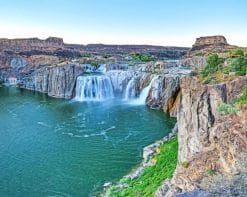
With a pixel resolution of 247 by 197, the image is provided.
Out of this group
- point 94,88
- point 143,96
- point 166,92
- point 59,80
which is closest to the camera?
point 166,92

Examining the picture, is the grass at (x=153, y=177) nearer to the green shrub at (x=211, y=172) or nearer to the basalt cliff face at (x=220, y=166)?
the basalt cliff face at (x=220, y=166)

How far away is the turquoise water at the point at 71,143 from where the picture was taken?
75.5ft

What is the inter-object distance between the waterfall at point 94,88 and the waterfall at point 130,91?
249 cm

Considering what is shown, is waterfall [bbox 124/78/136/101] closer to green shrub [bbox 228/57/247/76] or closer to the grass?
the grass

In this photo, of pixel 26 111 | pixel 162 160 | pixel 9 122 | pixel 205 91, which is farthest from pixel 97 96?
pixel 205 91

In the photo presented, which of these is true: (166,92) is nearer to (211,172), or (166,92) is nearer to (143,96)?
(143,96)

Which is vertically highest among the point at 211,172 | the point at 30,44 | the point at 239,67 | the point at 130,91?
the point at 30,44

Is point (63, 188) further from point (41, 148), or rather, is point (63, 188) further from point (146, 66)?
point (146, 66)

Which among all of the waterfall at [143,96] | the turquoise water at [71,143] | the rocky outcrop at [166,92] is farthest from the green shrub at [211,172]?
the waterfall at [143,96]

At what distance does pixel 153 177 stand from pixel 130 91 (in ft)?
100

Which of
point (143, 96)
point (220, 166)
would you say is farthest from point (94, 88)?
point (220, 166)

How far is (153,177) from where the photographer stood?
21016mm

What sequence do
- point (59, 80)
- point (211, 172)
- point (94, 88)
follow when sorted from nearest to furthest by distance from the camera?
point (211, 172), point (94, 88), point (59, 80)

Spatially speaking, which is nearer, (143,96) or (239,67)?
(239,67)
